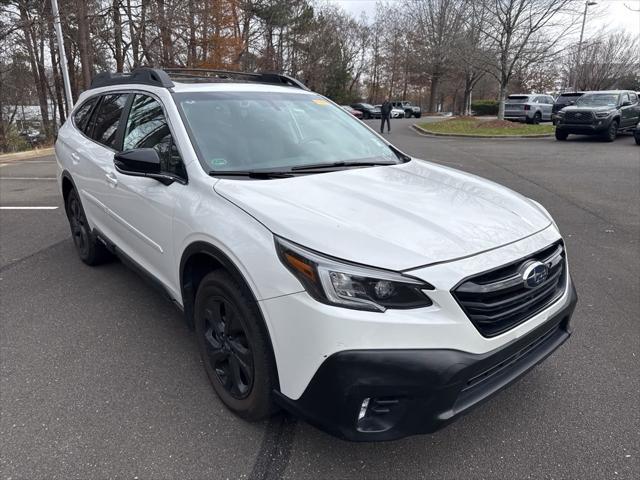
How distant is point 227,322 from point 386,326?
3.16ft

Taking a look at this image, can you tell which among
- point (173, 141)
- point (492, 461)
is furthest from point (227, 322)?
point (492, 461)

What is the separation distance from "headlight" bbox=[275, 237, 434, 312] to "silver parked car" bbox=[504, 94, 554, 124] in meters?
Result: 26.2

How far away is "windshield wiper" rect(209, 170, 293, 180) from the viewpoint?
8.57 feet

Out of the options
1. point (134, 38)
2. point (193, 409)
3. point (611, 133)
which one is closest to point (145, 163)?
point (193, 409)

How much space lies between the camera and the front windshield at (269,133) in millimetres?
2826

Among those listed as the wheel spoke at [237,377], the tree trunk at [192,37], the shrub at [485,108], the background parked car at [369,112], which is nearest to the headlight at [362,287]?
the wheel spoke at [237,377]

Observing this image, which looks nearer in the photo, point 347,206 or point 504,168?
point 347,206

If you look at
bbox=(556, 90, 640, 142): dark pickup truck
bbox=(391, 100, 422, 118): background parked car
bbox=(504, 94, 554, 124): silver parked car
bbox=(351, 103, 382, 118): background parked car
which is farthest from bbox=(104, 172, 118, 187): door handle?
bbox=(391, 100, 422, 118): background parked car

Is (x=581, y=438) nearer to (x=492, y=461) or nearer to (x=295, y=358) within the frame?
(x=492, y=461)

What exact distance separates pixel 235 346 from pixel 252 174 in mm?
968

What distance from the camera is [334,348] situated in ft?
6.04

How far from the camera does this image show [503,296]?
204cm

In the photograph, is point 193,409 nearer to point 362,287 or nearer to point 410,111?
point 362,287

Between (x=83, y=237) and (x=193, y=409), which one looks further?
(x=83, y=237)
